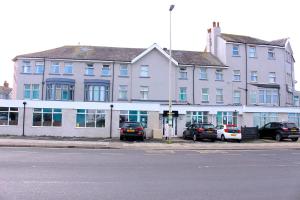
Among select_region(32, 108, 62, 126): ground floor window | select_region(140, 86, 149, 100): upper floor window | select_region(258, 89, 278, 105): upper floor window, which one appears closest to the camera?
select_region(32, 108, 62, 126): ground floor window

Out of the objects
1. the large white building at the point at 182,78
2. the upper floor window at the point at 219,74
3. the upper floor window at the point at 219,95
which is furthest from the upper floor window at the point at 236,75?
the upper floor window at the point at 219,95

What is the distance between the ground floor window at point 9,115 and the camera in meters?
29.9

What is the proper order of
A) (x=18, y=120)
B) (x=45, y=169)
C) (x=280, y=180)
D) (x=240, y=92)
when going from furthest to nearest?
(x=240, y=92), (x=18, y=120), (x=45, y=169), (x=280, y=180)

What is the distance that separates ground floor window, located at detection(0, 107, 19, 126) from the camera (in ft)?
98.1

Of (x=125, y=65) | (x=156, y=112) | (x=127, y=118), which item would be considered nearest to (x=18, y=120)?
(x=127, y=118)

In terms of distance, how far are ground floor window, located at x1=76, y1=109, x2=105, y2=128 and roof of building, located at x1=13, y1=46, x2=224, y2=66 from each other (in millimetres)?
11620

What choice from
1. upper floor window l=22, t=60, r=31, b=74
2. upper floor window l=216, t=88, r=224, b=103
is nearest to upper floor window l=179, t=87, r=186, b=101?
upper floor window l=216, t=88, r=224, b=103

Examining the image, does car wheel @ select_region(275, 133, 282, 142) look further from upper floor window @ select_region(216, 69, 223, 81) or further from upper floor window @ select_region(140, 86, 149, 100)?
upper floor window @ select_region(140, 86, 149, 100)

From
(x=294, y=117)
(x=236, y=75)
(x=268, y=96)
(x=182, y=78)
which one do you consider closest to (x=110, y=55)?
(x=182, y=78)

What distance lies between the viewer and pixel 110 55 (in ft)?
138

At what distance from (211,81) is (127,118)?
50.9 feet

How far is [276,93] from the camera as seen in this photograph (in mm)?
44062

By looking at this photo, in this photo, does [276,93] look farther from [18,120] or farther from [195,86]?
[18,120]

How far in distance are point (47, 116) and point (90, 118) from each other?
12.7ft
